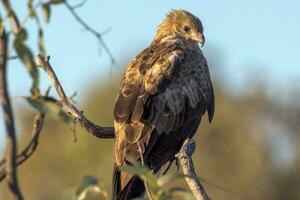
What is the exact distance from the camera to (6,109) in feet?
7.26

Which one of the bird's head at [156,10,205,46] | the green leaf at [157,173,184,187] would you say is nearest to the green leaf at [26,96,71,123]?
the green leaf at [157,173,184,187]

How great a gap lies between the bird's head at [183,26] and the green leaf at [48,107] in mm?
6024

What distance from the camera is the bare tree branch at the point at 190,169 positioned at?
530cm

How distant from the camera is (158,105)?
716 cm

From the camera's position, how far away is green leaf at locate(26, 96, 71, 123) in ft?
8.16

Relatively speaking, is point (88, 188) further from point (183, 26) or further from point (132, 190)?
point (183, 26)

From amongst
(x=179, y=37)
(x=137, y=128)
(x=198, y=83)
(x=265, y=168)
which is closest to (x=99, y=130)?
(x=137, y=128)

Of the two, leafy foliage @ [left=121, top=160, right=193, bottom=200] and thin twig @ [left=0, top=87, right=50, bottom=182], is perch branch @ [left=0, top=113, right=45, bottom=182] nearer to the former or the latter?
thin twig @ [left=0, top=87, right=50, bottom=182]

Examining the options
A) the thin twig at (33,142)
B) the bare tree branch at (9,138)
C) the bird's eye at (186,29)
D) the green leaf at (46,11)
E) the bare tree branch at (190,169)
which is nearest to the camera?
the bare tree branch at (9,138)

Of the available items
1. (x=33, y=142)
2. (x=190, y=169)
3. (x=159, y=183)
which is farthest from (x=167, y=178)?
(x=190, y=169)

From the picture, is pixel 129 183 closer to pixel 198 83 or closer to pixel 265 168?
pixel 198 83

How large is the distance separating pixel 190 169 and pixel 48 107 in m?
3.66

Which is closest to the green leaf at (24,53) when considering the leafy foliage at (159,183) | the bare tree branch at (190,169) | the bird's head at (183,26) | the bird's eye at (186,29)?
the leafy foliage at (159,183)

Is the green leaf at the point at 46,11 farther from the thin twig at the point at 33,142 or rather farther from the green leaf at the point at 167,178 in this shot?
the green leaf at the point at 167,178
